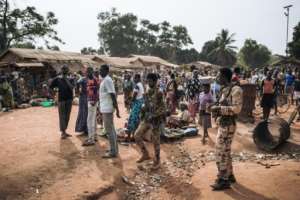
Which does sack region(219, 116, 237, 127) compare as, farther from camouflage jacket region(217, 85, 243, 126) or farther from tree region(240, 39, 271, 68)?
tree region(240, 39, 271, 68)

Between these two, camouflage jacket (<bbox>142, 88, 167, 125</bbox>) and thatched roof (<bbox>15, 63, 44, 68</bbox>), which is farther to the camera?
thatched roof (<bbox>15, 63, 44, 68</bbox>)

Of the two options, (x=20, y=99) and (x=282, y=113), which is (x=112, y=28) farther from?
(x=282, y=113)

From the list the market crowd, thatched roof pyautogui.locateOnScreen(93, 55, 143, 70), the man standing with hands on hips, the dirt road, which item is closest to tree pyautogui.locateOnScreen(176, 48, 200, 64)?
thatched roof pyautogui.locateOnScreen(93, 55, 143, 70)

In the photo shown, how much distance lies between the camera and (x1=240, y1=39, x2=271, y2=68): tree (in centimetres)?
6444

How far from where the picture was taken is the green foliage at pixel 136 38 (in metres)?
65.2

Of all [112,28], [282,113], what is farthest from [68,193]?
[112,28]

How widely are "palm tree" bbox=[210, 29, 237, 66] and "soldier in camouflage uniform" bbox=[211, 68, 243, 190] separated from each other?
5620 cm

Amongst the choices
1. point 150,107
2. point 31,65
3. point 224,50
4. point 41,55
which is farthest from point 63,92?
point 224,50

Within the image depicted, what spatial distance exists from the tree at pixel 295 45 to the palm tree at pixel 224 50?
16.2 meters

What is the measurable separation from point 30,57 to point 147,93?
15.3 meters

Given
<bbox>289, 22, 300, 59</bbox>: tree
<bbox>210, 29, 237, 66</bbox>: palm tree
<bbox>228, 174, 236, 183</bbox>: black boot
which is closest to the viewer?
<bbox>228, 174, 236, 183</bbox>: black boot

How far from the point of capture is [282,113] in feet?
44.6

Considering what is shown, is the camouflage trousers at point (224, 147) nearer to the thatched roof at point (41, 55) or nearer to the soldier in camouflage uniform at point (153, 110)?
the soldier in camouflage uniform at point (153, 110)

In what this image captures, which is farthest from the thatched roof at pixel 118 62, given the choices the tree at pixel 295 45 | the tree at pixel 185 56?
the tree at pixel 185 56
